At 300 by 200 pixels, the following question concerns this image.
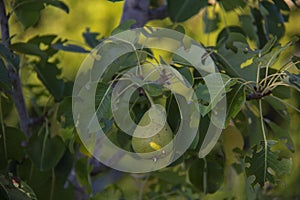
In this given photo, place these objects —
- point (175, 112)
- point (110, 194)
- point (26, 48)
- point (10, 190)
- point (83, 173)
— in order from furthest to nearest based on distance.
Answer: point (110, 194) → point (83, 173) → point (26, 48) → point (175, 112) → point (10, 190)

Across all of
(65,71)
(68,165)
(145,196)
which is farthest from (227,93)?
(65,71)

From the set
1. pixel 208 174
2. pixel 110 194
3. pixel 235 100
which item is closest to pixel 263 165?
pixel 235 100

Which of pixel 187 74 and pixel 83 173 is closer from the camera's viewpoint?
pixel 187 74

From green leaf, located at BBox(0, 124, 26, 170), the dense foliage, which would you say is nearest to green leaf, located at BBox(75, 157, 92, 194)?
the dense foliage

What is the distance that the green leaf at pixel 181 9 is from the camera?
1138 millimetres

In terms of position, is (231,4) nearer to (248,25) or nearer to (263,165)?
(248,25)

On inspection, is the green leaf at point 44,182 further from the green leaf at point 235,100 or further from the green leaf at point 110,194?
the green leaf at point 235,100

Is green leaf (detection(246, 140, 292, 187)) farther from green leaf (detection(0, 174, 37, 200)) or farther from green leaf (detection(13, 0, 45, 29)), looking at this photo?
green leaf (detection(13, 0, 45, 29))

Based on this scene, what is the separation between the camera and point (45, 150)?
3.51 ft

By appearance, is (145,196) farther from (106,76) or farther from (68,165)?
(106,76)

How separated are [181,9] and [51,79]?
0.28 meters

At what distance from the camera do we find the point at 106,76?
894 mm

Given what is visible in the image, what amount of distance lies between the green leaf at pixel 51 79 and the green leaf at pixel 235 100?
1.38 feet

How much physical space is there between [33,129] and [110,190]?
0.25m
